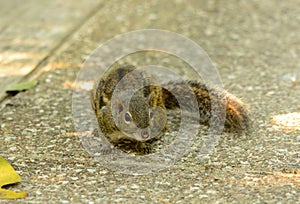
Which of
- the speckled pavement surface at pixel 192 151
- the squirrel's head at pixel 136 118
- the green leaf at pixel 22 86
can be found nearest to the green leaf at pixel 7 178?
the speckled pavement surface at pixel 192 151

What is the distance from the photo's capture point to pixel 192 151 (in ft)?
10.9

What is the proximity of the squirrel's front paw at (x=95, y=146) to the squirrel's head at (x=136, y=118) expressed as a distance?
0.63ft

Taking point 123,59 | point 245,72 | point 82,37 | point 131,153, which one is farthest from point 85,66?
point 131,153

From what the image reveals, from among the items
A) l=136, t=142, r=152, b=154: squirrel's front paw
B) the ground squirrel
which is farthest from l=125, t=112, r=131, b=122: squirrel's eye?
l=136, t=142, r=152, b=154: squirrel's front paw

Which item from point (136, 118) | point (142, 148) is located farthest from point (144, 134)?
point (142, 148)

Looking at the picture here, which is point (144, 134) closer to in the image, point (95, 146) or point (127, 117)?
point (127, 117)

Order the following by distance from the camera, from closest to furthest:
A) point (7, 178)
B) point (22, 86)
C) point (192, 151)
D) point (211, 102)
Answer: point (7, 178)
point (192, 151)
point (211, 102)
point (22, 86)

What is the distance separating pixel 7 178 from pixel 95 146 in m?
0.64

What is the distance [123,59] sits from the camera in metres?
4.84

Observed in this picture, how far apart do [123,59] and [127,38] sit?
0.58 metres

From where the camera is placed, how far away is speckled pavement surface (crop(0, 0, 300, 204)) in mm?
2836

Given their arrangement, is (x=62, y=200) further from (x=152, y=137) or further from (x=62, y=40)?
(x=62, y=40)

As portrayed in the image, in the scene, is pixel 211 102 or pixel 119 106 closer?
pixel 119 106

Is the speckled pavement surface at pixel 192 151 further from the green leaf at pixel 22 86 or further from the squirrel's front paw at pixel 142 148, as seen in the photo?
the squirrel's front paw at pixel 142 148
